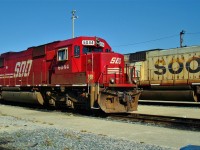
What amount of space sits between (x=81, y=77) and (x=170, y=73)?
392 inches

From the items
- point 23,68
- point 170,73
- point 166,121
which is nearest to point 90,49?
point 166,121

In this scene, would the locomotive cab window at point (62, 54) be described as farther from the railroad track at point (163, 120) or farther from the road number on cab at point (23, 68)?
the road number on cab at point (23, 68)

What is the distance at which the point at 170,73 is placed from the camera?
76.5ft

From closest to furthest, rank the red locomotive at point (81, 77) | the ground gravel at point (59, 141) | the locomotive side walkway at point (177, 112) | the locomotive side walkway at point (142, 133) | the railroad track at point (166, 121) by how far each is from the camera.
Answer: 1. the ground gravel at point (59, 141)
2. the locomotive side walkway at point (142, 133)
3. the railroad track at point (166, 121)
4. the red locomotive at point (81, 77)
5. the locomotive side walkway at point (177, 112)

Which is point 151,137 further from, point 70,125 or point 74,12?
point 74,12

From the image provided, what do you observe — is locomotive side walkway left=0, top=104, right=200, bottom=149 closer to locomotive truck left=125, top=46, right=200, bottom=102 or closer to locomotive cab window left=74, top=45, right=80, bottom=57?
locomotive cab window left=74, top=45, right=80, bottom=57

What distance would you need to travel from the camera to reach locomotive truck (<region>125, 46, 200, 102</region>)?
21.7 meters

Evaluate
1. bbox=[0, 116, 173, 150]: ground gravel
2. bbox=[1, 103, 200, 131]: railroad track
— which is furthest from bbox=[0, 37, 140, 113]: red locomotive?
bbox=[0, 116, 173, 150]: ground gravel

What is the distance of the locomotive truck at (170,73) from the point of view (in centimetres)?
2166

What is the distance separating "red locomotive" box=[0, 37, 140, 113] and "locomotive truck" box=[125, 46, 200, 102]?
5.46m

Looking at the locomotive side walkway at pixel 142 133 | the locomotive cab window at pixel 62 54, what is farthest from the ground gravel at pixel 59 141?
the locomotive cab window at pixel 62 54

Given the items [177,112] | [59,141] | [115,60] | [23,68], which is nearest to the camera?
[59,141]

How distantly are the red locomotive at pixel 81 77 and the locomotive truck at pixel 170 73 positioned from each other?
17.9ft

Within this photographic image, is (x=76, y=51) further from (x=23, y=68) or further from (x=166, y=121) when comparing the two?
(x=23, y=68)
